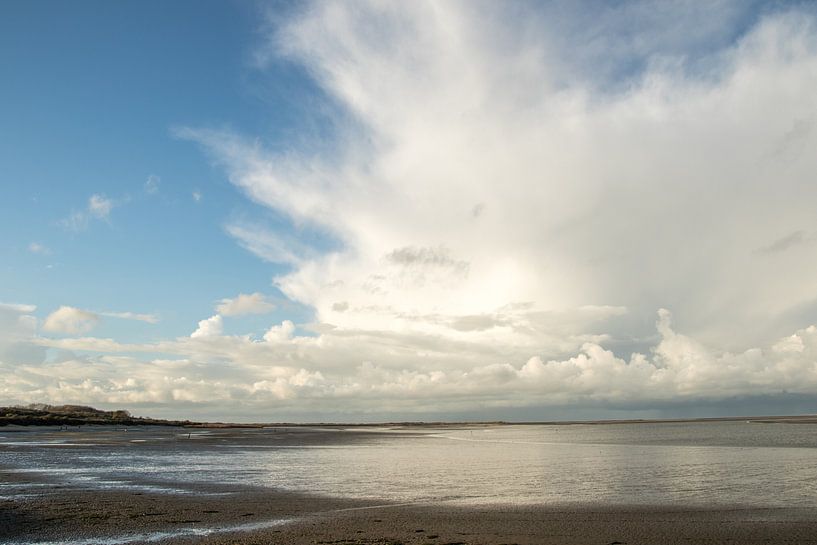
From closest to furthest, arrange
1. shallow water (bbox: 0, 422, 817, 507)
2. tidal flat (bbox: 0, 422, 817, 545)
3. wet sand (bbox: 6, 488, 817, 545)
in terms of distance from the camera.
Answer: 1. wet sand (bbox: 6, 488, 817, 545)
2. tidal flat (bbox: 0, 422, 817, 545)
3. shallow water (bbox: 0, 422, 817, 507)

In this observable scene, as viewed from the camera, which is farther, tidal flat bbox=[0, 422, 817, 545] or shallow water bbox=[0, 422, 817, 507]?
shallow water bbox=[0, 422, 817, 507]

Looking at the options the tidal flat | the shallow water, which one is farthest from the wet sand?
the shallow water

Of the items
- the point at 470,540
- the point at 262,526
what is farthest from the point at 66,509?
the point at 470,540

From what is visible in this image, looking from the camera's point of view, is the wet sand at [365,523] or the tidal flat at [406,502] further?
the tidal flat at [406,502]

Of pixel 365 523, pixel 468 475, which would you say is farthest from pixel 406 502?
pixel 468 475

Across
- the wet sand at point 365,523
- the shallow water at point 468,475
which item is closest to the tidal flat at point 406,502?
the wet sand at point 365,523

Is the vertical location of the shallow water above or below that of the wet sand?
above

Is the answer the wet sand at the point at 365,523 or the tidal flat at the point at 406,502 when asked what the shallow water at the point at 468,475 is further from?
the wet sand at the point at 365,523

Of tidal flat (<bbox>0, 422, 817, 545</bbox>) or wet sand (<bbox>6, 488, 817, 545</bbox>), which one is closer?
wet sand (<bbox>6, 488, 817, 545</bbox>)

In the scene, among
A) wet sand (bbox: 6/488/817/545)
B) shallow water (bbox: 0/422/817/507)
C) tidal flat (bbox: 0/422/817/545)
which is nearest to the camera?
wet sand (bbox: 6/488/817/545)

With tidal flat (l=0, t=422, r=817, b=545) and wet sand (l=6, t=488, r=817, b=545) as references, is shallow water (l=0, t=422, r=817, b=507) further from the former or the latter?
wet sand (l=6, t=488, r=817, b=545)

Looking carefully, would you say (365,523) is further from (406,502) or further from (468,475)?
(468,475)

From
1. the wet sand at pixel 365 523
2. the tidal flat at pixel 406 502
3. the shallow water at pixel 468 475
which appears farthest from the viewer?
the shallow water at pixel 468 475

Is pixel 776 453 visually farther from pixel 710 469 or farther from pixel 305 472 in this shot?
pixel 305 472
